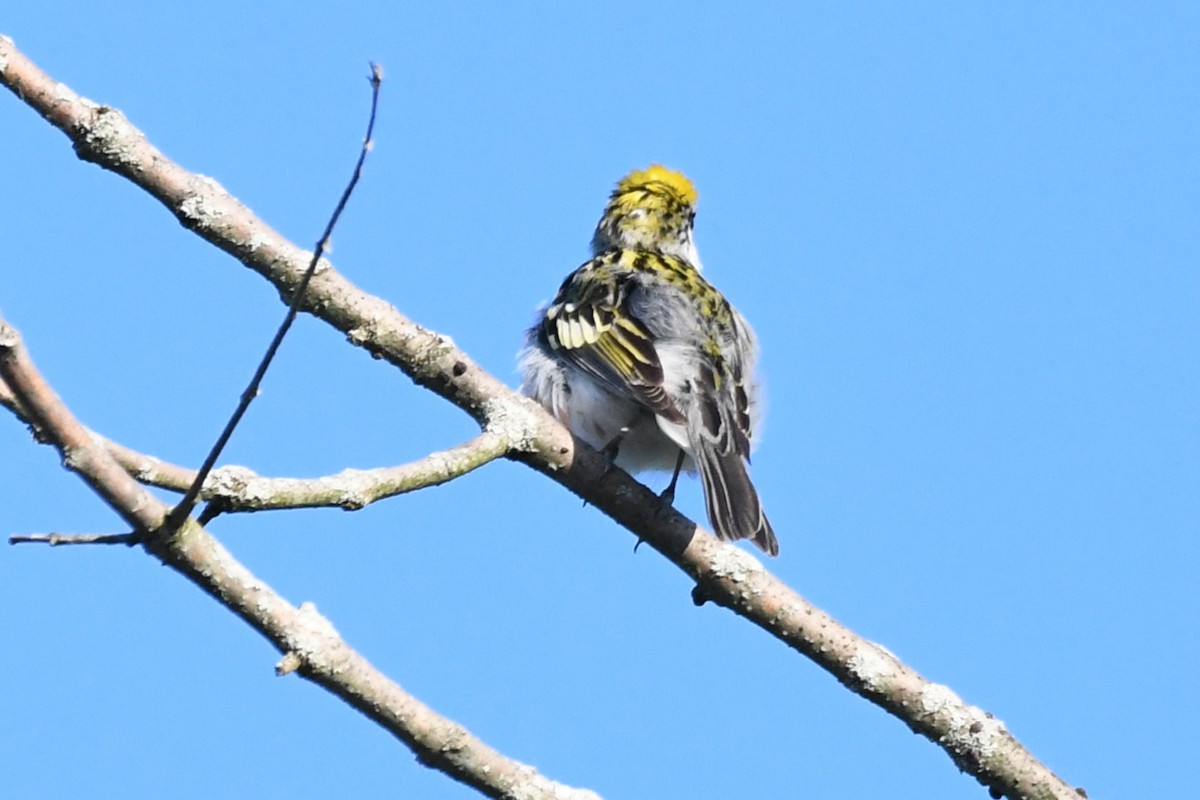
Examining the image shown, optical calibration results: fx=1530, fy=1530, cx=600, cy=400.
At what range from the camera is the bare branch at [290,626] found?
10.1 feet

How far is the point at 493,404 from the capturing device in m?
4.67

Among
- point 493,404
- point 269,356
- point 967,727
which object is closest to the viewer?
point 269,356

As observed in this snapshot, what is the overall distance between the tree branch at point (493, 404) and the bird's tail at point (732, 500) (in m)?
0.49

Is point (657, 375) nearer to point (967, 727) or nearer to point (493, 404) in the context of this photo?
point (493, 404)

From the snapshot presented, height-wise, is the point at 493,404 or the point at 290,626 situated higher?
the point at 493,404

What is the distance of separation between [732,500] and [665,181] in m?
3.15

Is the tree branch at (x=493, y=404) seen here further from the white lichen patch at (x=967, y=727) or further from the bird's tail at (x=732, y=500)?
the bird's tail at (x=732, y=500)

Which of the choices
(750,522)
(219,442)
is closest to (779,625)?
(750,522)

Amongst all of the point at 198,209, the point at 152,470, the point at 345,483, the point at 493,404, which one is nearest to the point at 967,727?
the point at 493,404

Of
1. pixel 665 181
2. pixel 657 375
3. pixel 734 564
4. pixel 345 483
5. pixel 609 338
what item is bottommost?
pixel 345 483

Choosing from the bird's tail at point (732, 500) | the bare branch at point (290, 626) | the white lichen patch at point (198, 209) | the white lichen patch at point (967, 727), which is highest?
the bird's tail at point (732, 500)

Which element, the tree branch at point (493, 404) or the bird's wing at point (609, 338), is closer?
the tree branch at point (493, 404)

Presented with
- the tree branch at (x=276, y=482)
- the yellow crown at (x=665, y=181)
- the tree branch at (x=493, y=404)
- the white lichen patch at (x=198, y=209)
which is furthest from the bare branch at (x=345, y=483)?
the yellow crown at (x=665, y=181)

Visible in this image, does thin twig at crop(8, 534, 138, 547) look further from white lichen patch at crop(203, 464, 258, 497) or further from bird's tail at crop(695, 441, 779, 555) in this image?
bird's tail at crop(695, 441, 779, 555)
